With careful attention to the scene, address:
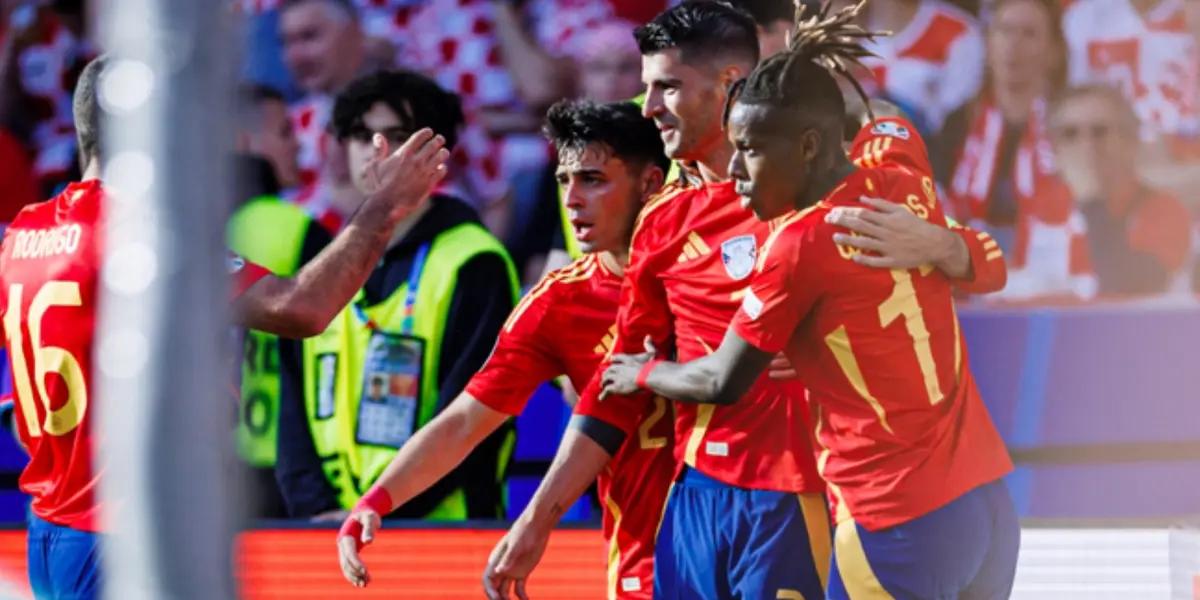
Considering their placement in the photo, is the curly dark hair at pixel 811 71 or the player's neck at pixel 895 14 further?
the player's neck at pixel 895 14

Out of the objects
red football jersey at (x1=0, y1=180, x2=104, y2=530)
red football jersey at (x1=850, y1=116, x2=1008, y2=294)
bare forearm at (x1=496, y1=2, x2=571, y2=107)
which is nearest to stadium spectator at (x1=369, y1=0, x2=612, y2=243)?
bare forearm at (x1=496, y1=2, x2=571, y2=107)

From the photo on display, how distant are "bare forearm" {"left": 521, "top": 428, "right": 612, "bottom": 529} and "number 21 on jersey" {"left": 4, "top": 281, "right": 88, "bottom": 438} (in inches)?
38.4

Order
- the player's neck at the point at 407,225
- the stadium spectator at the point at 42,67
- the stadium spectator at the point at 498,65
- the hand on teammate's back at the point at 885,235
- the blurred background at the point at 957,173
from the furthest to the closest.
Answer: the stadium spectator at the point at 42,67
the stadium spectator at the point at 498,65
the blurred background at the point at 957,173
the player's neck at the point at 407,225
the hand on teammate's back at the point at 885,235

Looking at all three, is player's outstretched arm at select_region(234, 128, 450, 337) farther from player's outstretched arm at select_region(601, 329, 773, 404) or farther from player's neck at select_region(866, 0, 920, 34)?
player's neck at select_region(866, 0, 920, 34)

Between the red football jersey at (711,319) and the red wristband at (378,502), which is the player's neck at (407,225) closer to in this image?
the red wristband at (378,502)

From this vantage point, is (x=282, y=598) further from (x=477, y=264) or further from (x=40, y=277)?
(x=40, y=277)

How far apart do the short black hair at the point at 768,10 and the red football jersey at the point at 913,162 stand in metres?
0.95

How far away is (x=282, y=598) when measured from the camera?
17.8 feet

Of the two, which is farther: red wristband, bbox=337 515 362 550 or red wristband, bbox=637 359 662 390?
red wristband, bbox=337 515 362 550

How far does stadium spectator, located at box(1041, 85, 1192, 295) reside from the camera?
21.2ft

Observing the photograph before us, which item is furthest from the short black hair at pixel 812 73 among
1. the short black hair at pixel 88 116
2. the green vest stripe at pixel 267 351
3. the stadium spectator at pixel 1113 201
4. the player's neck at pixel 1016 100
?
the player's neck at pixel 1016 100

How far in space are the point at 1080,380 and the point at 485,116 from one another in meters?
2.40

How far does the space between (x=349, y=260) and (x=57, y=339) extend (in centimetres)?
72

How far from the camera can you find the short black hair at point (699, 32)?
4.33m
